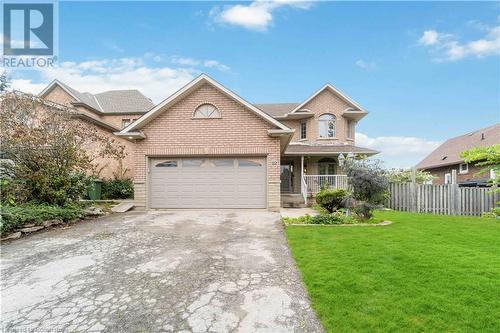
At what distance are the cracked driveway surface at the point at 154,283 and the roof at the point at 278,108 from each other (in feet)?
51.4

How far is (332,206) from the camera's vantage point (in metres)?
11.2

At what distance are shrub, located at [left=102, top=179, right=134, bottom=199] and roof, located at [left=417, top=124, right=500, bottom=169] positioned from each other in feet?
80.2

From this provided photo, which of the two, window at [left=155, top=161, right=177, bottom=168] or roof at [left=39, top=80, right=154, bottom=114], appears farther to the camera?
roof at [left=39, top=80, right=154, bottom=114]

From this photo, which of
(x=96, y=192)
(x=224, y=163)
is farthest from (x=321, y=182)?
(x=96, y=192)

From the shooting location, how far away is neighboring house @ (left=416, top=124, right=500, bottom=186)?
2117cm

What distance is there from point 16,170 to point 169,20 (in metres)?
8.69

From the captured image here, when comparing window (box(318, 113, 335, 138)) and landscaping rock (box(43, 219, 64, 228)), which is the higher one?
window (box(318, 113, 335, 138))

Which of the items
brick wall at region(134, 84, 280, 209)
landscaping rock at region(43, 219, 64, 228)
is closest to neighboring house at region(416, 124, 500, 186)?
brick wall at region(134, 84, 280, 209)

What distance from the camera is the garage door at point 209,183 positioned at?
12172mm

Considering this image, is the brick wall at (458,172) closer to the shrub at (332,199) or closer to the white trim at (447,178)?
the white trim at (447,178)

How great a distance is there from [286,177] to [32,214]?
15337mm

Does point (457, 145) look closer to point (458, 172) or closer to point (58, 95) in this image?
point (458, 172)

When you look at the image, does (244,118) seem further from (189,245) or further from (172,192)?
(189,245)

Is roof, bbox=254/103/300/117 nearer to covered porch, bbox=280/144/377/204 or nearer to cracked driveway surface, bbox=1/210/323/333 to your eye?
covered porch, bbox=280/144/377/204
